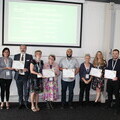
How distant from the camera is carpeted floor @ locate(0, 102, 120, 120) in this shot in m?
4.80

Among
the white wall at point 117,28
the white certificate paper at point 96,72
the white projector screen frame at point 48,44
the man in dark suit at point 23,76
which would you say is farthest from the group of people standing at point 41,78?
the white wall at point 117,28

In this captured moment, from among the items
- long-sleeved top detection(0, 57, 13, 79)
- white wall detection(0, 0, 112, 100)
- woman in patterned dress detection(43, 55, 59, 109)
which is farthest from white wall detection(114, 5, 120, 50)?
long-sleeved top detection(0, 57, 13, 79)

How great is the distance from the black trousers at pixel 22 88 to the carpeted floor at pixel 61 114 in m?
0.27

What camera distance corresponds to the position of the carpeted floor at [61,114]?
480 centimetres

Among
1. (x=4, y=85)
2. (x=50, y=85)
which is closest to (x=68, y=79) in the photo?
(x=50, y=85)

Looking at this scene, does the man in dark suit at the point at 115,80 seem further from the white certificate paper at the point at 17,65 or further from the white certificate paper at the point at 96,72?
the white certificate paper at the point at 17,65

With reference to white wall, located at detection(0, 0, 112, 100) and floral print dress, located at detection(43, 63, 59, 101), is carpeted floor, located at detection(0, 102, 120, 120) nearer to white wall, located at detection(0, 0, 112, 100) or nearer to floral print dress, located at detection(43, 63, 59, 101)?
floral print dress, located at detection(43, 63, 59, 101)

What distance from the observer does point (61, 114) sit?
5082 millimetres

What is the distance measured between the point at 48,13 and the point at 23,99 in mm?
2505

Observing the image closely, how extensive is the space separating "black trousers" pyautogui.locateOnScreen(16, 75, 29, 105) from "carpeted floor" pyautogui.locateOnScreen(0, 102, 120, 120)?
0.88ft

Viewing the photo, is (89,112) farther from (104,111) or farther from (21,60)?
(21,60)

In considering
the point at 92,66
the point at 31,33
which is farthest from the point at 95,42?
the point at 31,33

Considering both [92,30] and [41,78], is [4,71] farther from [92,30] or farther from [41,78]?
[92,30]

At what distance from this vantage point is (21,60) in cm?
539
